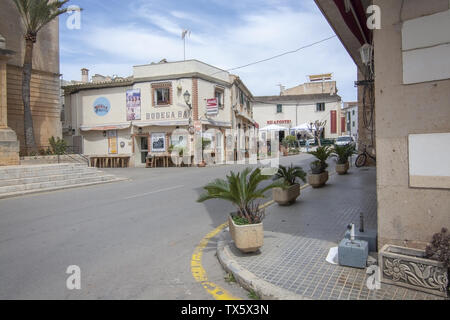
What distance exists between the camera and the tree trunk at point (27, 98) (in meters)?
19.0

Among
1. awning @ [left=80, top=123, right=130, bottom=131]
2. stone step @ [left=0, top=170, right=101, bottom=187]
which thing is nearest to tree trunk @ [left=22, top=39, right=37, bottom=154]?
Answer: awning @ [left=80, top=123, right=130, bottom=131]

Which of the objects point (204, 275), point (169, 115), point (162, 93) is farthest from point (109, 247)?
point (162, 93)

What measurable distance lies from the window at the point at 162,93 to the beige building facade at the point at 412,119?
70.2 ft

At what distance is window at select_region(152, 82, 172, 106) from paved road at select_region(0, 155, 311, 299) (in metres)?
15.8

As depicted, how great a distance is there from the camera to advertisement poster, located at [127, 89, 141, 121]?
25.0 meters

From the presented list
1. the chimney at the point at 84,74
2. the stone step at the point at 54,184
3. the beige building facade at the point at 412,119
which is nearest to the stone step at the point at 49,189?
the stone step at the point at 54,184

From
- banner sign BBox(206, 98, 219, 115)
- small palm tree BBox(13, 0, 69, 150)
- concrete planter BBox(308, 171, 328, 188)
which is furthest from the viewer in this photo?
banner sign BBox(206, 98, 219, 115)

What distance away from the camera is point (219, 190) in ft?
16.6

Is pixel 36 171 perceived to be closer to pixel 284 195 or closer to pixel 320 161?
pixel 284 195

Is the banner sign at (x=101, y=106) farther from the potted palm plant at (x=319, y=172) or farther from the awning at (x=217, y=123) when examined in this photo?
the potted palm plant at (x=319, y=172)

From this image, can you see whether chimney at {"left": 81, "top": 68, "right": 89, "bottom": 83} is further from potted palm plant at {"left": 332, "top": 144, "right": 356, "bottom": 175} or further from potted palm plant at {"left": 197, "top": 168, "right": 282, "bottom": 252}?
potted palm plant at {"left": 197, "top": 168, "right": 282, "bottom": 252}

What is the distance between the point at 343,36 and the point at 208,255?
7506 millimetres
